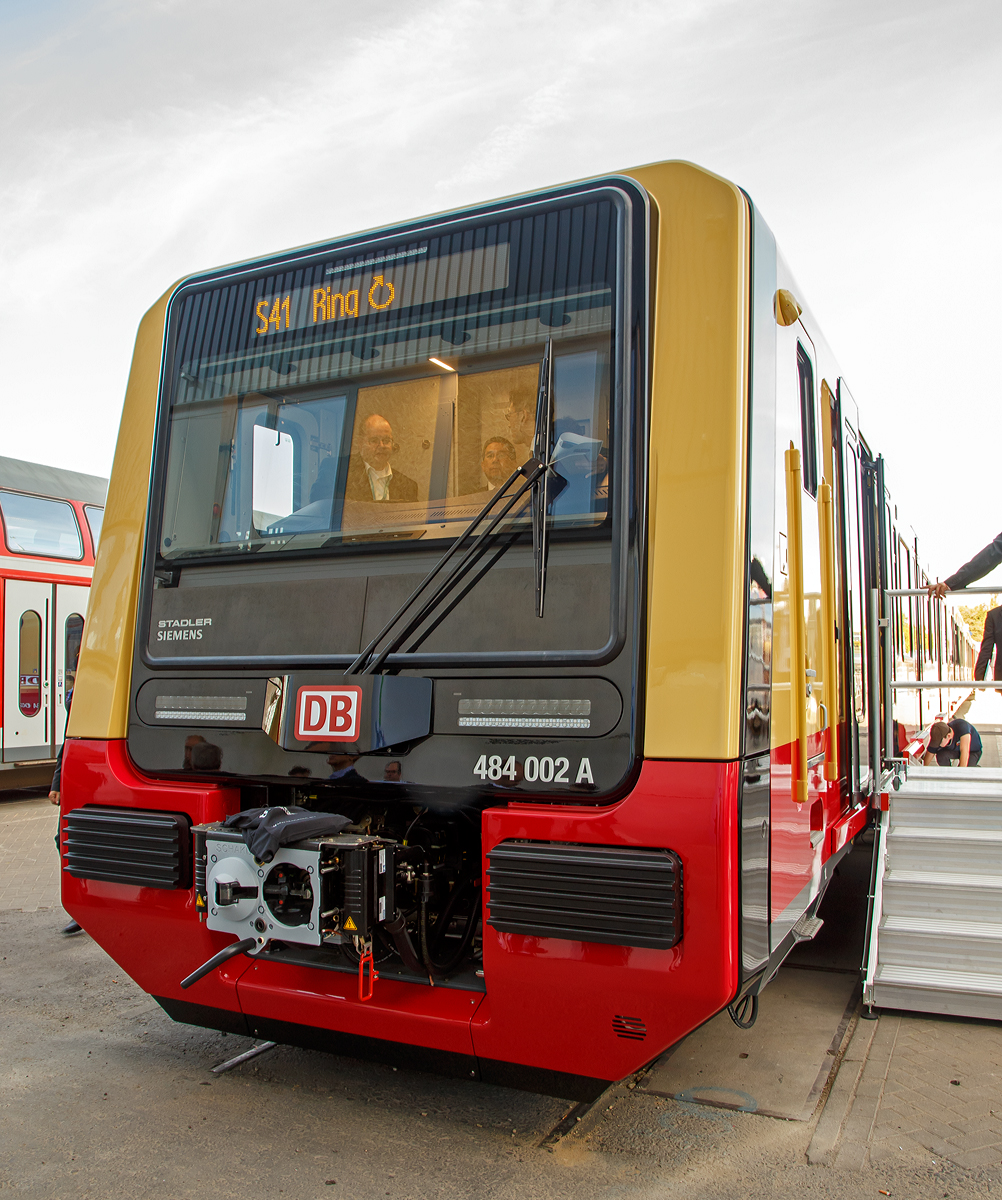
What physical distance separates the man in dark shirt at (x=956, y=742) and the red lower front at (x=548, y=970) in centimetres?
646

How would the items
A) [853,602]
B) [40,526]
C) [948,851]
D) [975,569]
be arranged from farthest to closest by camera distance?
1. [40,526]
2. [975,569]
3. [853,602]
4. [948,851]

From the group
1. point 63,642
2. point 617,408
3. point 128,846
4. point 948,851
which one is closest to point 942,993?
point 948,851

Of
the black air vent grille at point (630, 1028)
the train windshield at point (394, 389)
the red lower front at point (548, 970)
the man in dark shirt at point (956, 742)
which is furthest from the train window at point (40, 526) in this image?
the black air vent grille at point (630, 1028)

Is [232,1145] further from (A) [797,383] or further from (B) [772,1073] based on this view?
(A) [797,383]

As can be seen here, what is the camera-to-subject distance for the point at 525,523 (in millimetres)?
3070

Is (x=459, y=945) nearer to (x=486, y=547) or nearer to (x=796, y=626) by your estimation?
(x=486, y=547)

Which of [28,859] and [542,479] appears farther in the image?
[28,859]

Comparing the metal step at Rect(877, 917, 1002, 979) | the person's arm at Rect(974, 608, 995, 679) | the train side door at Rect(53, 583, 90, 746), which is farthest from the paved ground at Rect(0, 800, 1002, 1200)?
the train side door at Rect(53, 583, 90, 746)

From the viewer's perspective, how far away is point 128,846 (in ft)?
11.3

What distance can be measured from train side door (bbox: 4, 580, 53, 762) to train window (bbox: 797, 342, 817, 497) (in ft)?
34.4

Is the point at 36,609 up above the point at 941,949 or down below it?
above

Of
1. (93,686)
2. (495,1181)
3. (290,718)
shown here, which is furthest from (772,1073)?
(93,686)

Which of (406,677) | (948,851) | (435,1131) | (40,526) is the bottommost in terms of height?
(435,1131)

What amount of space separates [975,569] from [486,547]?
370 cm
